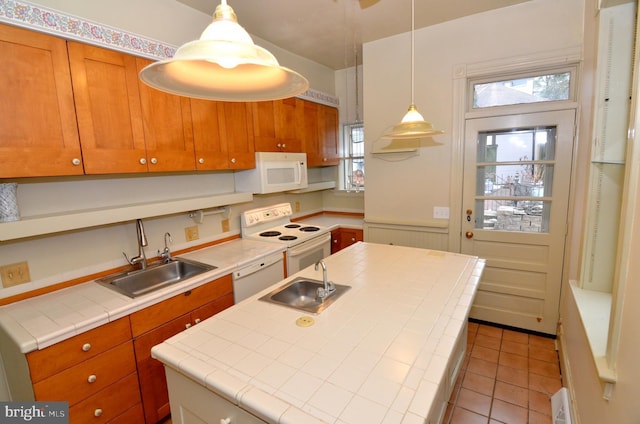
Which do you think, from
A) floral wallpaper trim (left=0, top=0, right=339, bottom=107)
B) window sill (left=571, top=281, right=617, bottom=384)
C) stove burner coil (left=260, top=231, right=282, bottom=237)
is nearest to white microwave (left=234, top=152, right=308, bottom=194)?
stove burner coil (left=260, top=231, right=282, bottom=237)

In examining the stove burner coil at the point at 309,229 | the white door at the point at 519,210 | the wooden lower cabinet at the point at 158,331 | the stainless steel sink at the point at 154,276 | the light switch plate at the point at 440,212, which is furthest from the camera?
the stove burner coil at the point at 309,229

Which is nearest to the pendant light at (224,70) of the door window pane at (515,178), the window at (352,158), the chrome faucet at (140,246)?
the chrome faucet at (140,246)

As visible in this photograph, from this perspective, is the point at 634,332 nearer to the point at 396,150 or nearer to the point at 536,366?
the point at 536,366

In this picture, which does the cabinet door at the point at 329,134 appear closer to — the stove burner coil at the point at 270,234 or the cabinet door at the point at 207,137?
the stove burner coil at the point at 270,234

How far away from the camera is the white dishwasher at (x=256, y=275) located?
92.6 inches

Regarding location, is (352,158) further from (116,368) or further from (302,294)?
(116,368)

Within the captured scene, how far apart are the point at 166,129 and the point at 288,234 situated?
1.50 m

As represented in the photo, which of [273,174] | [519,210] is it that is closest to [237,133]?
[273,174]

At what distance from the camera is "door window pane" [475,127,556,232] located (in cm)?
263

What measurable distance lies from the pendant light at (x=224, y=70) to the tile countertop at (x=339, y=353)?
977mm

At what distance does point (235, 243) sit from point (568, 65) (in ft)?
10.4

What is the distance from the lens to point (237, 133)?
2.66 metres

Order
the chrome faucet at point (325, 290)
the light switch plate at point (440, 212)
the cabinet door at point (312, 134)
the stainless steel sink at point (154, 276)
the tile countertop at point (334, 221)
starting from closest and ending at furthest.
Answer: the chrome faucet at point (325, 290) → the stainless steel sink at point (154, 276) → the light switch plate at point (440, 212) → the cabinet door at point (312, 134) → the tile countertop at point (334, 221)

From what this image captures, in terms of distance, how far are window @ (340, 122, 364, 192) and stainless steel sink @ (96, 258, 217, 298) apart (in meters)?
2.45
